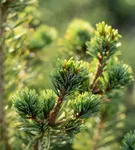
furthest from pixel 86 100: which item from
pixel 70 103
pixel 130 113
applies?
pixel 130 113

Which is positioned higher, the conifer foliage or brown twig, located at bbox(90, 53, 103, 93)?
brown twig, located at bbox(90, 53, 103, 93)

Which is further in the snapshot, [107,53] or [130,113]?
[130,113]

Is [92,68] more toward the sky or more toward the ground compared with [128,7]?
more toward the ground

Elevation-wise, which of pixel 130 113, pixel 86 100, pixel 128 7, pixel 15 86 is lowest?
pixel 86 100

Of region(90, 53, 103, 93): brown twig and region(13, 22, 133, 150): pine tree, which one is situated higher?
region(90, 53, 103, 93): brown twig

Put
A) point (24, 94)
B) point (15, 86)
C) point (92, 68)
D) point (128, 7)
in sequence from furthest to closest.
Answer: point (128, 7) → point (15, 86) → point (92, 68) → point (24, 94)

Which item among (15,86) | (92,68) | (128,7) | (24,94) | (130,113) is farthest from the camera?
(128,7)

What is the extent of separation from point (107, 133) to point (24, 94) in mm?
377

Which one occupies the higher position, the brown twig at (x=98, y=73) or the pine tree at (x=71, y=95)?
the brown twig at (x=98, y=73)

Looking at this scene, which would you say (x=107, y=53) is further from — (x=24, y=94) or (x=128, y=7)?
(x=128, y=7)

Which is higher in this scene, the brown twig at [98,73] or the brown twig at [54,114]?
the brown twig at [98,73]

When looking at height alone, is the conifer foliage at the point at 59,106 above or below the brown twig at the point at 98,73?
below

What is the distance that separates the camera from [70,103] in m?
0.55

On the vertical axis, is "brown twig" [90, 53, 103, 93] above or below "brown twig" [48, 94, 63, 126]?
above
